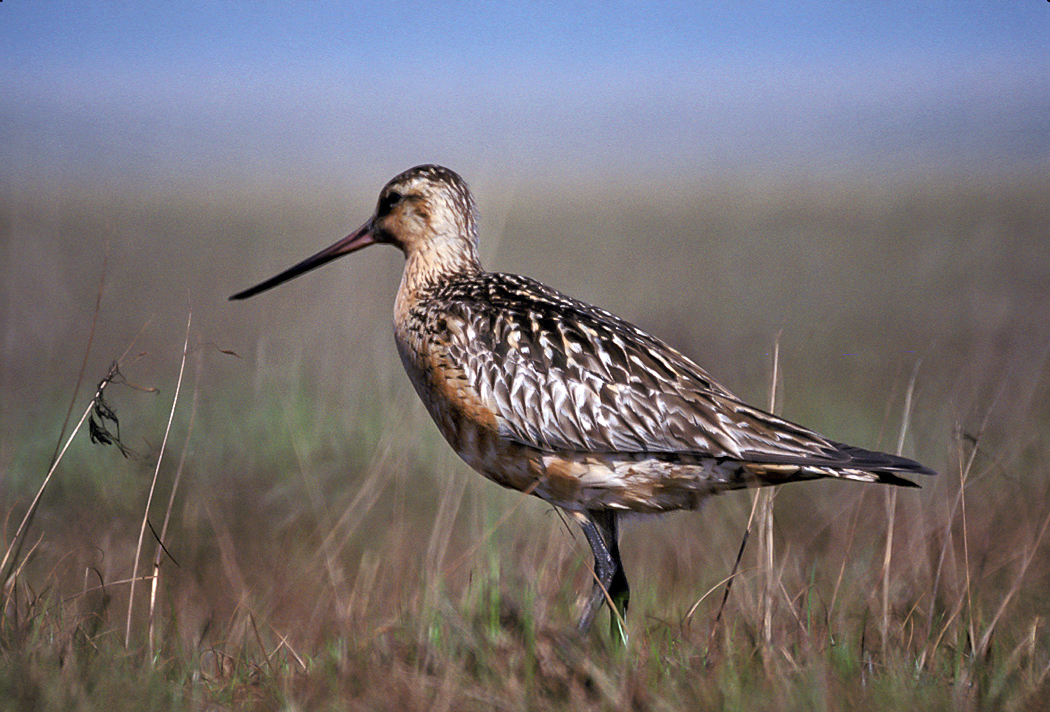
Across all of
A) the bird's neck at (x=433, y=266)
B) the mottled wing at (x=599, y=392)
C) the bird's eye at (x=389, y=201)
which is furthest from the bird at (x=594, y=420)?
the bird's eye at (x=389, y=201)

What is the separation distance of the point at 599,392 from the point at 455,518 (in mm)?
2008

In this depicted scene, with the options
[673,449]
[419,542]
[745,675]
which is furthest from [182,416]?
[745,675]

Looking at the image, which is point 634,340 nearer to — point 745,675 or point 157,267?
point 745,675

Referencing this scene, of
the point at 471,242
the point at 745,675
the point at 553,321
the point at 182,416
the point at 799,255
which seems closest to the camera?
the point at 745,675

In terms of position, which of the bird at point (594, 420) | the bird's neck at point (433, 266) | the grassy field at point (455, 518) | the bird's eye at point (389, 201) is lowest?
the grassy field at point (455, 518)

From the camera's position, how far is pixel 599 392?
3.36 meters

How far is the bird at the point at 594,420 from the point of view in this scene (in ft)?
10.5

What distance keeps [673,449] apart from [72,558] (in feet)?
11.0

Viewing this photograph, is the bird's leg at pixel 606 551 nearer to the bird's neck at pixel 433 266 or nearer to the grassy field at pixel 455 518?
the grassy field at pixel 455 518

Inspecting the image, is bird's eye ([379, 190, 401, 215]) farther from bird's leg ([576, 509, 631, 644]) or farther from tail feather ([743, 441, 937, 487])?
tail feather ([743, 441, 937, 487])

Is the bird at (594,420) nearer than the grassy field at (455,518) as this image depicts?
No

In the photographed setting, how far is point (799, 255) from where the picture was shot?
15.3 metres

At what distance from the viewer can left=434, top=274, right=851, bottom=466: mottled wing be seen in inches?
127

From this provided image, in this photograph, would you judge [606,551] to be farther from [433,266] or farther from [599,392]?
[433,266]
